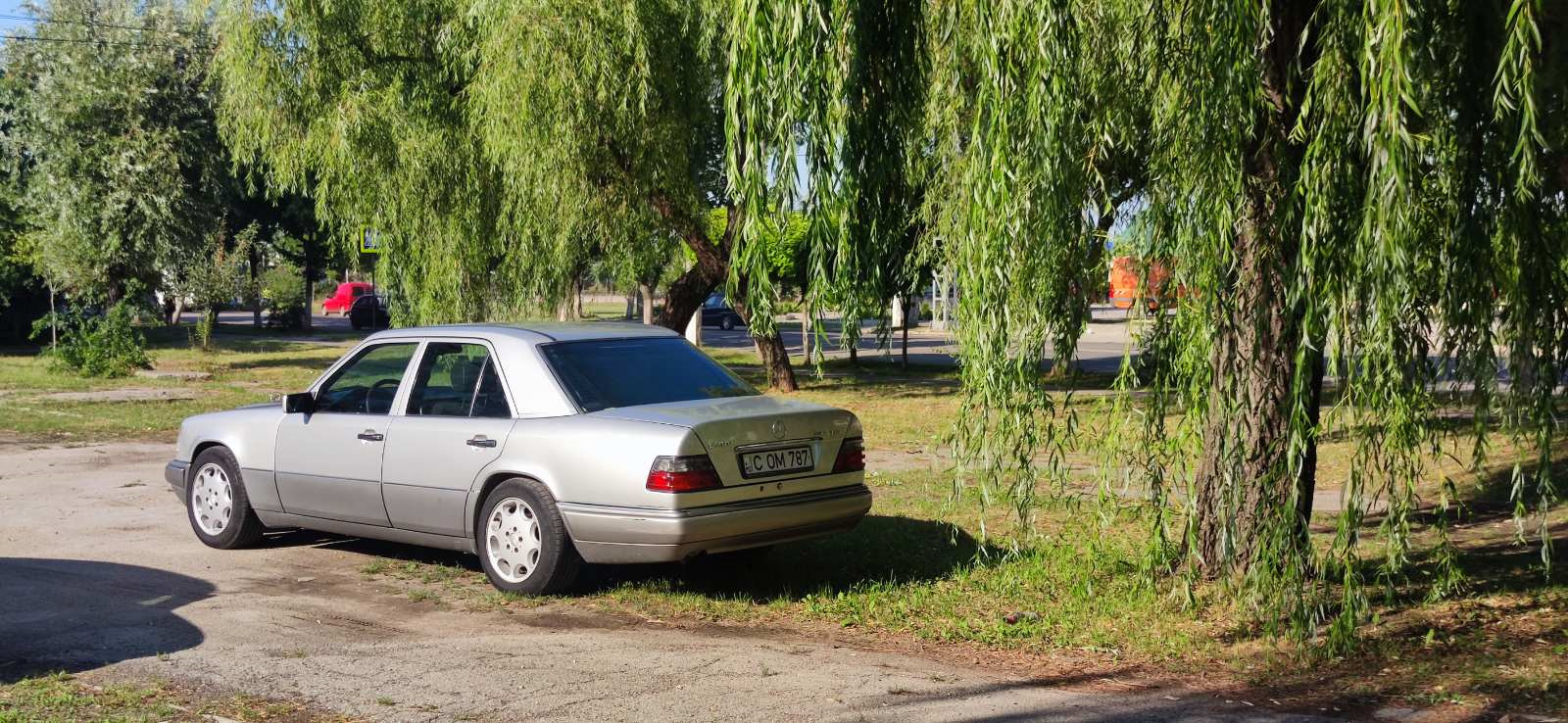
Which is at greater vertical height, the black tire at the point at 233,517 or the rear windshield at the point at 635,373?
the rear windshield at the point at 635,373

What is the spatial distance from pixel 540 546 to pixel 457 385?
4.13 feet

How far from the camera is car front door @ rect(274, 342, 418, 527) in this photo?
823cm

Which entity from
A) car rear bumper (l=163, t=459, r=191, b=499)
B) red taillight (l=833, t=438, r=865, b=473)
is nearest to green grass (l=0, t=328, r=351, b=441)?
car rear bumper (l=163, t=459, r=191, b=499)

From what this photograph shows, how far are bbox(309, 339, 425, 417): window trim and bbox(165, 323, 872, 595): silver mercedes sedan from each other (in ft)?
0.04

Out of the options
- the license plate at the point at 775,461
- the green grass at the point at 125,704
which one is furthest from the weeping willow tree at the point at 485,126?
the green grass at the point at 125,704

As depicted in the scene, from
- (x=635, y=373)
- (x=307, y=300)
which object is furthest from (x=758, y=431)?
(x=307, y=300)

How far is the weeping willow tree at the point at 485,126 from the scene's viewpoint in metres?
15.6

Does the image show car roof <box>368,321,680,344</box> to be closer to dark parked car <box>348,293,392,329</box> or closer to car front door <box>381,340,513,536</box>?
car front door <box>381,340,513,536</box>

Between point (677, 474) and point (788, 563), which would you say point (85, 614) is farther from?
point (788, 563)

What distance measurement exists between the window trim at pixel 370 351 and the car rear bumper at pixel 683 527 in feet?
5.23

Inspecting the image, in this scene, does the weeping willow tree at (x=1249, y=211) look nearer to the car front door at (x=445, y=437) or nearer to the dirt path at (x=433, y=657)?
the dirt path at (x=433, y=657)

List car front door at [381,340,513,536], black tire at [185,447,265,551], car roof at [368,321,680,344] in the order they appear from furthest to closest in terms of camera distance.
A: black tire at [185,447,265,551]
car roof at [368,321,680,344]
car front door at [381,340,513,536]

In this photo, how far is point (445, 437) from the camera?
787cm

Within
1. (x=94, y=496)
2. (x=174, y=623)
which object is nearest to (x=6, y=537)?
(x=94, y=496)
